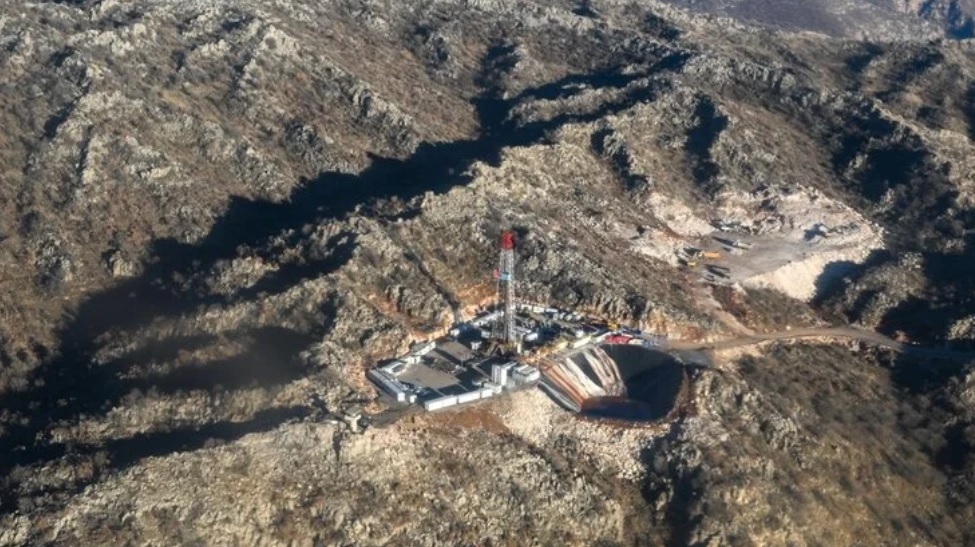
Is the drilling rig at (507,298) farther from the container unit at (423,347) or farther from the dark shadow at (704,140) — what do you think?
the dark shadow at (704,140)

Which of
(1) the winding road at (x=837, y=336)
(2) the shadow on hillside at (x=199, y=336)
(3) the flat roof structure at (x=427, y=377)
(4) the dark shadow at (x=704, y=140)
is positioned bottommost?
(2) the shadow on hillside at (x=199, y=336)

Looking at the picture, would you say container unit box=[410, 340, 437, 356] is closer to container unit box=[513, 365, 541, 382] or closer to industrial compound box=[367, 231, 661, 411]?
industrial compound box=[367, 231, 661, 411]

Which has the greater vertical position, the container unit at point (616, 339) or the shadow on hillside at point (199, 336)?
the container unit at point (616, 339)

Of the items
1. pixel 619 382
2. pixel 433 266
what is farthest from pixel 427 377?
pixel 619 382

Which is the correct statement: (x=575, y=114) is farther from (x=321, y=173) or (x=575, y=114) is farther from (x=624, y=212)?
(x=321, y=173)

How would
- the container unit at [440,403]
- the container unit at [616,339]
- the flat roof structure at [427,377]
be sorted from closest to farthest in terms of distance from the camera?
the container unit at [440,403], the flat roof structure at [427,377], the container unit at [616,339]

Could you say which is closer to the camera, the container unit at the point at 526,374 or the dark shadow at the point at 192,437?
the dark shadow at the point at 192,437

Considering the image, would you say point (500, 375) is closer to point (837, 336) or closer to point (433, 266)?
point (433, 266)

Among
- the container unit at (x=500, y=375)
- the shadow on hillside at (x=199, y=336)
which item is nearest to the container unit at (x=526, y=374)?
the container unit at (x=500, y=375)

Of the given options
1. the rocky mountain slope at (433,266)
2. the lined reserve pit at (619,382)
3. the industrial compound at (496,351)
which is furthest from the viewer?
the lined reserve pit at (619,382)
